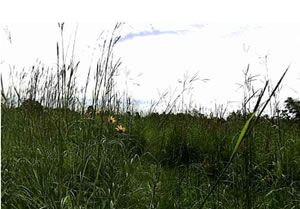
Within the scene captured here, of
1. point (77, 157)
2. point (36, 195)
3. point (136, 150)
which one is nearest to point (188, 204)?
point (77, 157)

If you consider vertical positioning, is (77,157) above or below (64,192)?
above

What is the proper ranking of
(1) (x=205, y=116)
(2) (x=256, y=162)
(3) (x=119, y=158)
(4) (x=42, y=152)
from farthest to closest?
1. (1) (x=205, y=116)
2. (2) (x=256, y=162)
3. (3) (x=119, y=158)
4. (4) (x=42, y=152)

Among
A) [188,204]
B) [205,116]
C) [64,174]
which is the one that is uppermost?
[205,116]

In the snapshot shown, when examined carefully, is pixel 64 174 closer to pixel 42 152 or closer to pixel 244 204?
pixel 42 152

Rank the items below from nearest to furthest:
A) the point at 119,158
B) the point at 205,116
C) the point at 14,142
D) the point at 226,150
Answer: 1. the point at 119,158
2. the point at 14,142
3. the point at 226,150
4. the point at 205,116

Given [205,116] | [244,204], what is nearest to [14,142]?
[244,204]

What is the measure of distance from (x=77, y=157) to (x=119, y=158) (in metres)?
0.29

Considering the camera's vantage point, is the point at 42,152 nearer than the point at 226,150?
Yes

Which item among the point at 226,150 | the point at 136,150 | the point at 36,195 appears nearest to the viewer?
the point at 36,195

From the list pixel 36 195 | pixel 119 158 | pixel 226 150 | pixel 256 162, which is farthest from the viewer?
pixel 226 150

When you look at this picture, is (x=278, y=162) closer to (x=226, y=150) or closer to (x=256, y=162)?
(x=256, y=162)

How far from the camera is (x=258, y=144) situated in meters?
3.46

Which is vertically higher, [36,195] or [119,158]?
[119,158]

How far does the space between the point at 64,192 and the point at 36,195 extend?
145 millimetres
